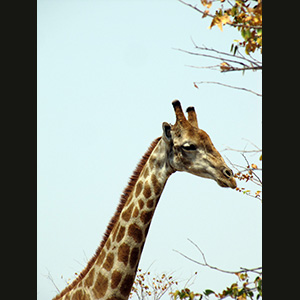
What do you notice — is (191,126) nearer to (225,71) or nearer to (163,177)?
(163,177)

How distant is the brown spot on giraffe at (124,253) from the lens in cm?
834

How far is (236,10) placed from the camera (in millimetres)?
6531

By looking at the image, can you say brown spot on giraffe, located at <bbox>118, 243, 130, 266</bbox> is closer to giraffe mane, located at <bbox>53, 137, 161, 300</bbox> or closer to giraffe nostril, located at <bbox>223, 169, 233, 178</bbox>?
giraffe mane, located at <bbox>53, 137, 161, 300</bbox>

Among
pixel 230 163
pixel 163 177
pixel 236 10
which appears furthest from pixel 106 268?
pixel 236 10

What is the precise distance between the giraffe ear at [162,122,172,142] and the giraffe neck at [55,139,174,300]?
128mm

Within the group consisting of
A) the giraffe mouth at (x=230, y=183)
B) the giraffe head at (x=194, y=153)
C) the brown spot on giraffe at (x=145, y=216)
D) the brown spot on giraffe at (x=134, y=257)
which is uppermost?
the giraffe head at (x=194, y=153)

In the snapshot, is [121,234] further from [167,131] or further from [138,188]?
[167,131]

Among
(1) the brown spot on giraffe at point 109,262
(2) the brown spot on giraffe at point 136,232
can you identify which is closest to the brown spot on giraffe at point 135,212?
(2) the brown spot on giraffe at point 136,232

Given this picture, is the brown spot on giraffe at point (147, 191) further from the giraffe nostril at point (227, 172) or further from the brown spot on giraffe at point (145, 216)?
the giraffe nostril at point (227, 172)

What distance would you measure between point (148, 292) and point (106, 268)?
5.92 meters

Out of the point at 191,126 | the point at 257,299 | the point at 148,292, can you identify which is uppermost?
the point at 191,126

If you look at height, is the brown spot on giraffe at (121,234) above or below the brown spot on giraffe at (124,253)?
above

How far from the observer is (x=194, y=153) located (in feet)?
28.4

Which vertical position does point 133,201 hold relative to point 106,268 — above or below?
above
